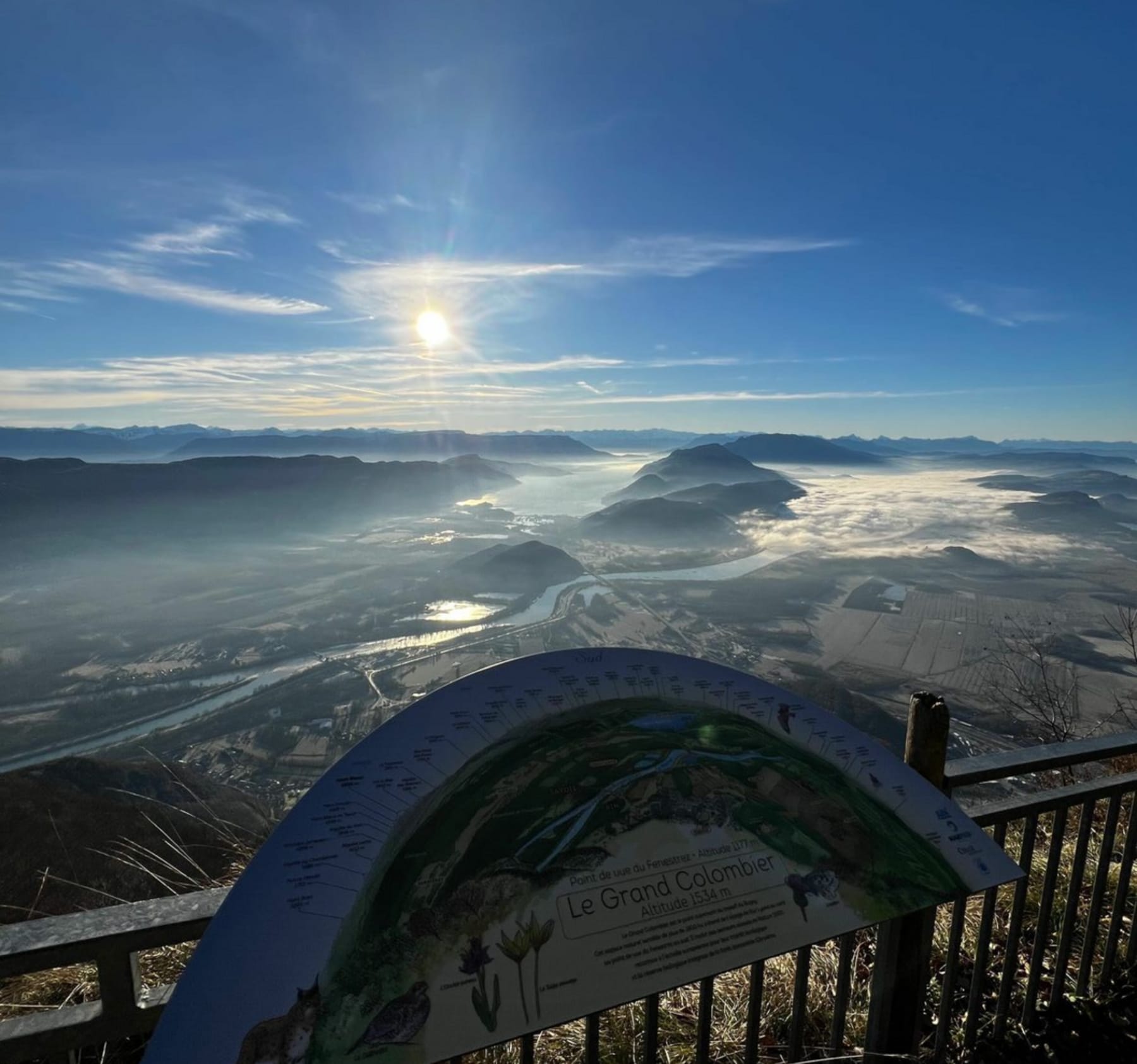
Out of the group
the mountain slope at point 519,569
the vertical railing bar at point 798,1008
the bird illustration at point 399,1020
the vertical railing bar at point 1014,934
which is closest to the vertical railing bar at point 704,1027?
the vertical railing bar at point 798,1008

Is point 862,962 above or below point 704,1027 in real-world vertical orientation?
below

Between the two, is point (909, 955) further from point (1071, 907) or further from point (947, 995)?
point (1071, 907)

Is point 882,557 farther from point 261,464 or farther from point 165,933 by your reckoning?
point 261,464

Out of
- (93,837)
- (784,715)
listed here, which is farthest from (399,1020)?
(93,837)

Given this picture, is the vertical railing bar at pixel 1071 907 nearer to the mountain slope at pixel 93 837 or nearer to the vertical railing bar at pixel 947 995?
the vertical railing bar at pixel 947 995

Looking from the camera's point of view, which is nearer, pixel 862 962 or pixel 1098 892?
pixel 1098 892

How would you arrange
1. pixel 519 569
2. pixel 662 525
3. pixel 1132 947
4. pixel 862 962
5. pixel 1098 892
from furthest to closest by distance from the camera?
pixel 662 525, pixel 519 569, pixel 862 962, pixel 1132 947, pixel 1098 892

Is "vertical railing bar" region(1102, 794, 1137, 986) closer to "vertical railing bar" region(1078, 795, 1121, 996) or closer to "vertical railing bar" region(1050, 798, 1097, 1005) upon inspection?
"vertical railing bar" region(1078, 795, 1121, 996)
